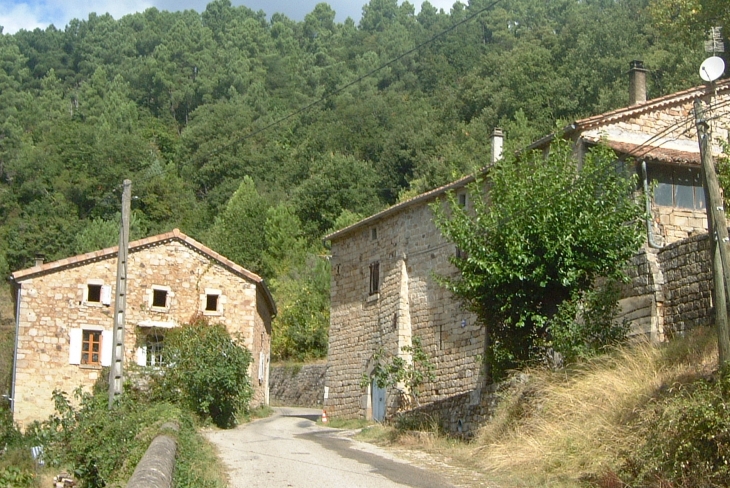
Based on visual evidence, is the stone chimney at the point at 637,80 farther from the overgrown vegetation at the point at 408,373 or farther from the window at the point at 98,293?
the window at the point at 98,293

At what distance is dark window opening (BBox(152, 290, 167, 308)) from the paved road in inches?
278

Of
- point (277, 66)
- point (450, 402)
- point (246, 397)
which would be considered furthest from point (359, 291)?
point (277, 66)

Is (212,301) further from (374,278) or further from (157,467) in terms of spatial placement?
(157,467)

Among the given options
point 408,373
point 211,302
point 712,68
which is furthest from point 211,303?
point 712,68

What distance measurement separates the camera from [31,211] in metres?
58.4

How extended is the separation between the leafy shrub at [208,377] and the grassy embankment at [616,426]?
8.41 m

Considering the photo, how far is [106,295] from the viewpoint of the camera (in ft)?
86.2

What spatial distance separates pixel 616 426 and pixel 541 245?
500cm

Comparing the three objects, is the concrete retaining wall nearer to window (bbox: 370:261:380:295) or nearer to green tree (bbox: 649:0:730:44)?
window (bbox: 370:261:380:295)

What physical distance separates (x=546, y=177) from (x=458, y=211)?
5.95ft

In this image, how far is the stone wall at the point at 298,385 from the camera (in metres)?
34.9

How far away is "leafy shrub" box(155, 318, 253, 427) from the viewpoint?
73.2 ft

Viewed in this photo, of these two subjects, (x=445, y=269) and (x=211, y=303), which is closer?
(x=445, y=269)

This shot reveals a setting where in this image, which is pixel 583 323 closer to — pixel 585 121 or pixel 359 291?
pixel 585 121
